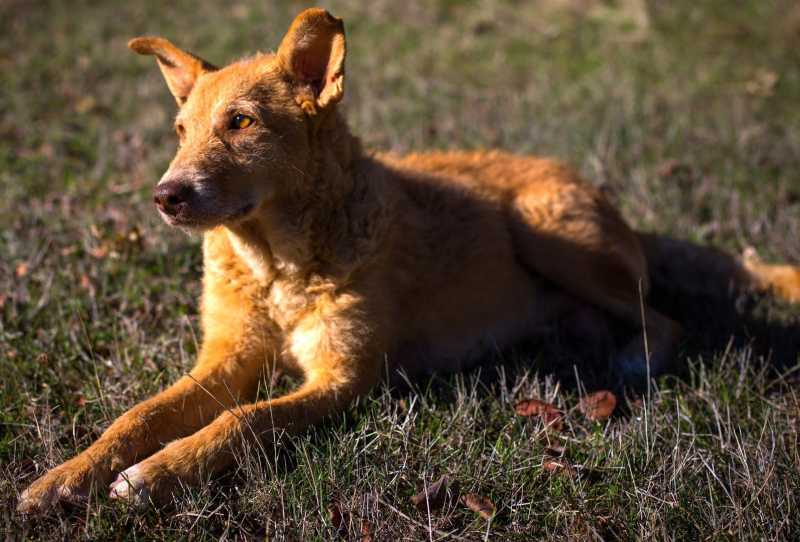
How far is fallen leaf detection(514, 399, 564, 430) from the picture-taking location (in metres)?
3.54

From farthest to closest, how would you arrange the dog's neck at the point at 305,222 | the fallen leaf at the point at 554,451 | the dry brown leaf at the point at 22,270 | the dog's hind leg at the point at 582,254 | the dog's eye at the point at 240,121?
the dog's hind leg at the point at 582,254
the dry brown leaf at the point at 22,270
the dog's neck at the point at 305,222
the dog's eye at the point at 240,121
the fallen leaf at the point at 554,451

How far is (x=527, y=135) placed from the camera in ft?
23.3

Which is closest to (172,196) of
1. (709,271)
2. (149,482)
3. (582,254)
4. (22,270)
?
(149,482)

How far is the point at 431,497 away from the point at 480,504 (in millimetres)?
206

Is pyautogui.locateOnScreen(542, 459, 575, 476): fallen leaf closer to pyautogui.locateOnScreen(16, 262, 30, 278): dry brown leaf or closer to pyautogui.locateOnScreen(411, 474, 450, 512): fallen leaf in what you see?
pyautogui.locateOnScreen(411, 474, 450, 512): fallen leaf

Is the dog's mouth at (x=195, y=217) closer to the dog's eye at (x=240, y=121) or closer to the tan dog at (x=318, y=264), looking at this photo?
the tan dog at (x=318, y=264)

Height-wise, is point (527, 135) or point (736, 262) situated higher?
point (527, 135)

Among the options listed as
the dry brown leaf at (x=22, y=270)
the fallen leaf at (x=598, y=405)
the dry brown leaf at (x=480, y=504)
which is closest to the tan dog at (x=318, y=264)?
the fallen leaf at (x=598, y=405)

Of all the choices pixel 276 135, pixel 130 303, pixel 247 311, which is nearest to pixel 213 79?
pixel 276 135

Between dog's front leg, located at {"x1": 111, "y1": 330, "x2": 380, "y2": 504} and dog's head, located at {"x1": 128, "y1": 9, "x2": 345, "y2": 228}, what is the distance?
0.88 metres

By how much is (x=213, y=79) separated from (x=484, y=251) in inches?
75.0

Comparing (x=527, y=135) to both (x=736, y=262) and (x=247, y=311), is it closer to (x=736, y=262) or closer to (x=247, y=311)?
(x=736, y=262)

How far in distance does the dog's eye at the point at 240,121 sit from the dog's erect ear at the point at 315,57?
0.94ft

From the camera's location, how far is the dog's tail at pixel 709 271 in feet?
16.0
